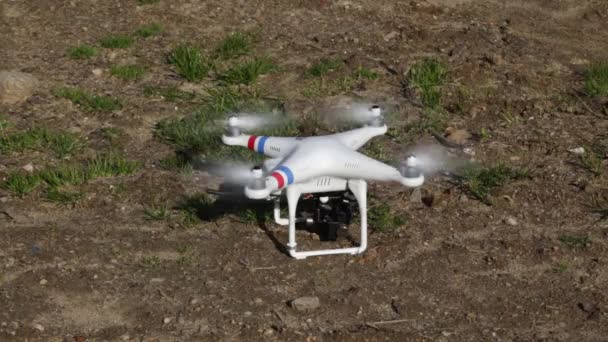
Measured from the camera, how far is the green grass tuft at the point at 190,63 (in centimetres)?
921

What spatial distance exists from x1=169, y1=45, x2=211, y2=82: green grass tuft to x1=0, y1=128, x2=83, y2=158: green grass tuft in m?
1.30

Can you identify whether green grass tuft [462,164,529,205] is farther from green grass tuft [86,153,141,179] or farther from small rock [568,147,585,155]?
green grass tuft [86,153,141,179]

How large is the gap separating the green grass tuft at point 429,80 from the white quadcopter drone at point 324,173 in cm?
208

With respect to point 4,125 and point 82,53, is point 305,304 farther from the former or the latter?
point 82,53

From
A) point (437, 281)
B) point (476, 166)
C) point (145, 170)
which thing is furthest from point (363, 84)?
point (437, 281)

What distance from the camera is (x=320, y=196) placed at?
6.68 m

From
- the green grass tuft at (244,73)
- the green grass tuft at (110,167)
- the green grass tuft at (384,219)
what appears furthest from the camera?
the green grass tuft at (244,73)

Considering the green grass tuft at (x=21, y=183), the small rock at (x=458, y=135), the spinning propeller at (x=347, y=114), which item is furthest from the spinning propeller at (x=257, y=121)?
the green grass tuft at (x=21, y=183)

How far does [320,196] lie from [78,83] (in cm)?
346

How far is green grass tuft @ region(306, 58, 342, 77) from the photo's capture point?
30.3ft

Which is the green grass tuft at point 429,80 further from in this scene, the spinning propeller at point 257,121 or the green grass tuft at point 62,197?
the green grass tuft at point 62,197

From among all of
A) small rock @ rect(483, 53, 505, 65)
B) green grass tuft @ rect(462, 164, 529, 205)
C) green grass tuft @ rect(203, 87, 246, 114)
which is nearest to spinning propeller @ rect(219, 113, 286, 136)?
green grass tuft @ rect(203, 87, 246, 114)

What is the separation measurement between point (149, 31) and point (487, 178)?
387 centimetres

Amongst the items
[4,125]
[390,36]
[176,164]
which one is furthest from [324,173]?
[390,36]
